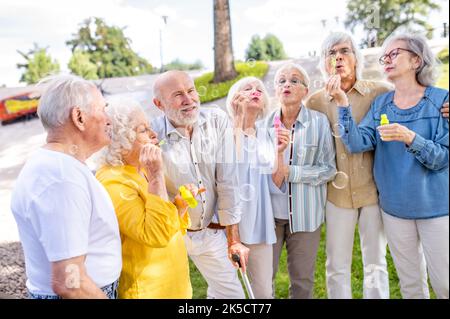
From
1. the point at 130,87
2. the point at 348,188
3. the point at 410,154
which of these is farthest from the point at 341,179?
the point at 130,87

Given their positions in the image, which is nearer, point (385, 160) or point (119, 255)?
point (119, 255)

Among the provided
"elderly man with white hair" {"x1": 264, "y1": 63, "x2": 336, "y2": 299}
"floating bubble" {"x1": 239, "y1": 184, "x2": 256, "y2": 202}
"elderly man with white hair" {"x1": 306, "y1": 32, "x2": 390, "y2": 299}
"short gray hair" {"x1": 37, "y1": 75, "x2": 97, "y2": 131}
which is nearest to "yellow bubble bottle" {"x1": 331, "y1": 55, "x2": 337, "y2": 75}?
"elderly man with white hair" {"x1": 306, "y1": 32, "x2": 390, "y2": 299}

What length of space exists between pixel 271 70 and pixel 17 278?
5.27ft

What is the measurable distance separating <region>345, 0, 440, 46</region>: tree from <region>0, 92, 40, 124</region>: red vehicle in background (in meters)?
1.49

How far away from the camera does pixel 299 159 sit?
7.18ft

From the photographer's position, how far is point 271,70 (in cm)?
217

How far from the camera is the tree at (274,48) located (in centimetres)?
219

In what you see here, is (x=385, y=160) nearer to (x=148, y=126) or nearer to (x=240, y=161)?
(x=240, y=161)

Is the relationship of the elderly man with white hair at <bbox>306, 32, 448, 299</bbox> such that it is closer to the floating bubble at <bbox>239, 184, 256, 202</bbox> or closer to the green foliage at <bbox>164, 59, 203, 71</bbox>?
the floating bubble at <bbox>239, 184, 256, 202</bbox>

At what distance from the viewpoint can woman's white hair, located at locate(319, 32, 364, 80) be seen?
2.09 m

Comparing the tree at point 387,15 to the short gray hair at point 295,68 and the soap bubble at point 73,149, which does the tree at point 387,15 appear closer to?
the short gray hair at point 295,68
